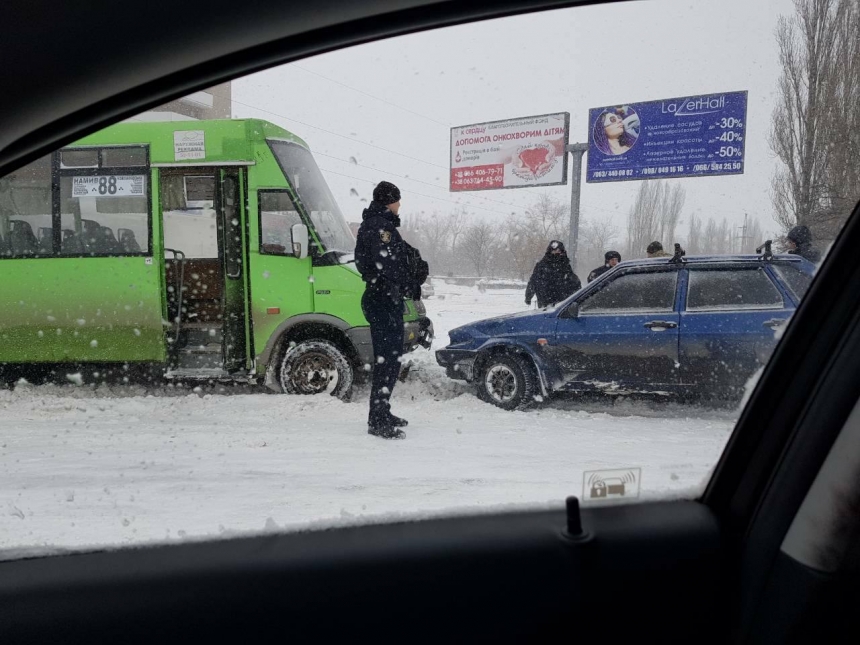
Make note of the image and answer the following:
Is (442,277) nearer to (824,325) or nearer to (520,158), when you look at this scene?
(520,158)

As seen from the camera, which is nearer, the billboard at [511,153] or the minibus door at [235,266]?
the billboard at [511,153]

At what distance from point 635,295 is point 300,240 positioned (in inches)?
152

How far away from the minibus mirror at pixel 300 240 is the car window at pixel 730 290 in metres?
4.08

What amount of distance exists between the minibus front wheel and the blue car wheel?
5.99 ft

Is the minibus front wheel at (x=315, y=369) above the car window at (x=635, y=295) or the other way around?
the other way around

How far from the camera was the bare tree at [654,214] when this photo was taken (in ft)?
6.50

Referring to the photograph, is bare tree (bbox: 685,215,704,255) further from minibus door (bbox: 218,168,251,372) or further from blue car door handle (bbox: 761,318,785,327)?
minibus door (bbox: 218,168,251,372)

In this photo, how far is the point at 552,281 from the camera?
9.58ft

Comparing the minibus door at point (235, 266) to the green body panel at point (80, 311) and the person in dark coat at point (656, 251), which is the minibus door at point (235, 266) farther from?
the person in dark coat at point (656, 251)

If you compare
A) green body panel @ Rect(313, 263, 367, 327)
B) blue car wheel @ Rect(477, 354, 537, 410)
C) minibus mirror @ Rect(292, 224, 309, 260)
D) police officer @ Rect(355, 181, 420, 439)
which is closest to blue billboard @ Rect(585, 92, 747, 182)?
blue car wheel @ Rect(477, 354, 537, 410)

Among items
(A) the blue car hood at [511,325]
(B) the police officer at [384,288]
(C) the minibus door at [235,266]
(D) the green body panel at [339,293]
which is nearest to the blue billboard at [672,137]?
(A) the blue car hood at [511,325]

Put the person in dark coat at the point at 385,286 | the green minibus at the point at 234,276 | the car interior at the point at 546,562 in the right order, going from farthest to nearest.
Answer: the green minibus at the point at 234,276 → the person in dark coat at the point at 385,286 → the car interior at the point at 546,562

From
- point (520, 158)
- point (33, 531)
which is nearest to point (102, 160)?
point (33, 531)

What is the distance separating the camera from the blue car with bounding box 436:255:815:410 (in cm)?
199
